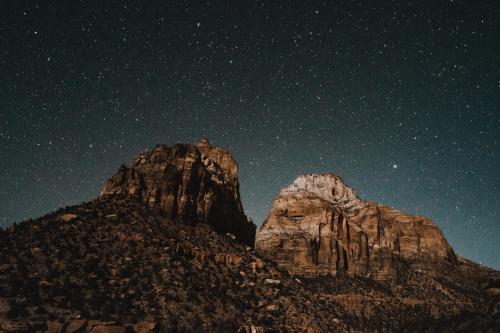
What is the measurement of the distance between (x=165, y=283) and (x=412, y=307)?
63.8m

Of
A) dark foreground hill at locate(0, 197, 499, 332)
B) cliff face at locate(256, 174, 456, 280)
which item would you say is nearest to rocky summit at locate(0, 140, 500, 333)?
dark foreground hill at locate(0, 197, 499, 332)

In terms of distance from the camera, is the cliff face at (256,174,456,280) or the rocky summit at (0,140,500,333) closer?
the rocky summit at (0,140,500,333)

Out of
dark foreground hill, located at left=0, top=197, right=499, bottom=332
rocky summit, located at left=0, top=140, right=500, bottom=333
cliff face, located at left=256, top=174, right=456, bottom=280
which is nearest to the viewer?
dark foreground hill, located at left=0, top=197, right=499, bottom=332

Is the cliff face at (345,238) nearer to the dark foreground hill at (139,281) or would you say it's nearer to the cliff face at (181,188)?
the cliff face at (181,188)

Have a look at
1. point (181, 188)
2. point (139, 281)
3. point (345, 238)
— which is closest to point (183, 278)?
point (139, 281)

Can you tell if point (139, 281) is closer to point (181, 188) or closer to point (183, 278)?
point (183, 278)

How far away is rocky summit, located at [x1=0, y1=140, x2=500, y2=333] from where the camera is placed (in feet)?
112

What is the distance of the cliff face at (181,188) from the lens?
200ft

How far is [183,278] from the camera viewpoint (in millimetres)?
44031

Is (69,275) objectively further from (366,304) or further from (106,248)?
(366,304)

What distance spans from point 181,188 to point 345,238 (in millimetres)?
80932

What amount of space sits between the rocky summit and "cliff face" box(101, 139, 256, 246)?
215 millimetres

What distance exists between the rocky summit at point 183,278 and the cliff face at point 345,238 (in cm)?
448

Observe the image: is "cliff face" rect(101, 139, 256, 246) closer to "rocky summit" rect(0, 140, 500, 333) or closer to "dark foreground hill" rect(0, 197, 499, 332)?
"rocky summit" rect(0, 140, 500, 333)
